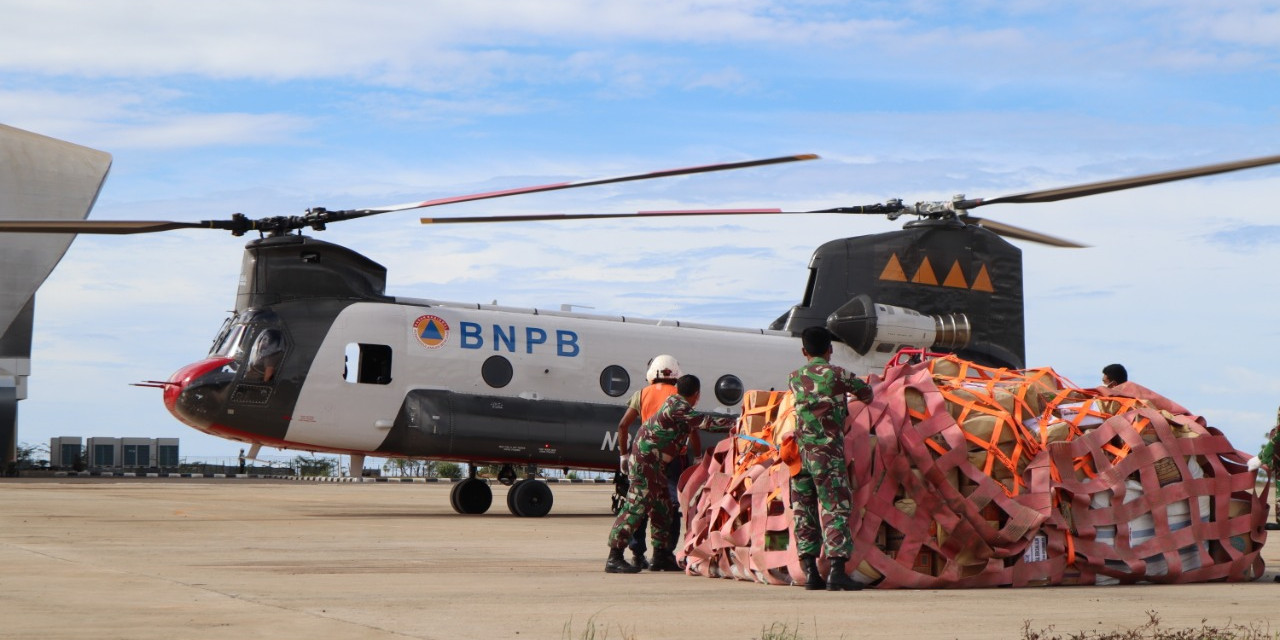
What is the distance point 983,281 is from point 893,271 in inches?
63.2

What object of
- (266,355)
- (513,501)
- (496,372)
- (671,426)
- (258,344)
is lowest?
(513,501)

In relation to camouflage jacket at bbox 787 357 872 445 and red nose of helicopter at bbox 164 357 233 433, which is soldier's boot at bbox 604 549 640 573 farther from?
red nose of helicopter at bbox 164 357 233 433

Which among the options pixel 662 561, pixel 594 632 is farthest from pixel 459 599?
pixel 662 561

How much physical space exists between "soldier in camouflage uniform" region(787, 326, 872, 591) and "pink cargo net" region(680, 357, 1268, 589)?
19cm

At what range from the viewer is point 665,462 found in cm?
1077

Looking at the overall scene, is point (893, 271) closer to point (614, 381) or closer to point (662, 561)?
point (614, 381)

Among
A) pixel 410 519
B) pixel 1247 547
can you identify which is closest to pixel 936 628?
pixel 1247 547

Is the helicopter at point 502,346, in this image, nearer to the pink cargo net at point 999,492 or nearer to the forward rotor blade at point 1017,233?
the forward rotor blade at point 1017,233

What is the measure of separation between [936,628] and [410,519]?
12603mm

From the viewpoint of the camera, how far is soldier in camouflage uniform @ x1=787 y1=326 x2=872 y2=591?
9.10 m

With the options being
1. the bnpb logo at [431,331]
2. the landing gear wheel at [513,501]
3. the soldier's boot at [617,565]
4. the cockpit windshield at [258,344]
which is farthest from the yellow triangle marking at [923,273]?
the soldier's boot at [617,565]

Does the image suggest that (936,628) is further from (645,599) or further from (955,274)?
(955,274)

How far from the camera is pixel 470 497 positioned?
67.7 ft

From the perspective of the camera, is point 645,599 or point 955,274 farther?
point 955,274
